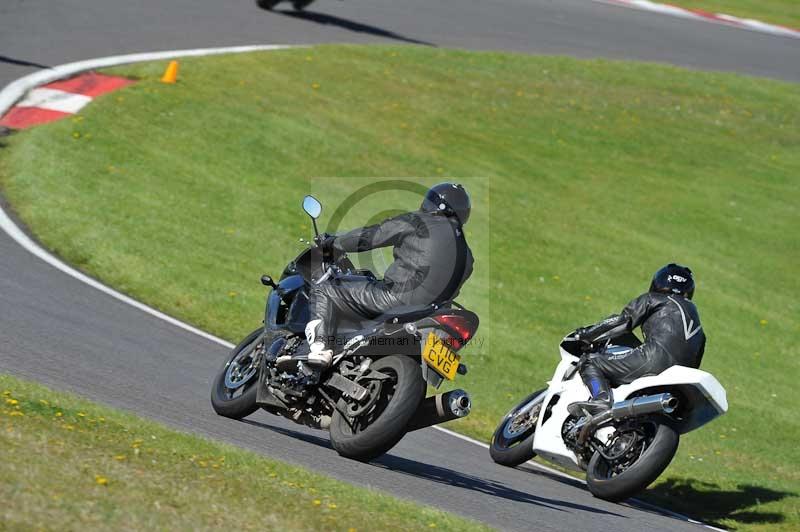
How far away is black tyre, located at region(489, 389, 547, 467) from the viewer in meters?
9.32

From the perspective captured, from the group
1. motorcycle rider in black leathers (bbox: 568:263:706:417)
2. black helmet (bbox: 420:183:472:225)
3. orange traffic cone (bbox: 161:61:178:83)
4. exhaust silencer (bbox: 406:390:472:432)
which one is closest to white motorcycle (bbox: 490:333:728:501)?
motorcycle rider in black leathers (bbox: 568:263:706:417)

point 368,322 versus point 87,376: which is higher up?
point 368,322

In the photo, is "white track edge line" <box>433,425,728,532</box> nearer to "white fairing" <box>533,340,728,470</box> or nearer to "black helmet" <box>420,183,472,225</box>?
"white fairing" <box>533,340,728,470</box>

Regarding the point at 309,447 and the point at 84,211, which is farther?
the point at 84,211

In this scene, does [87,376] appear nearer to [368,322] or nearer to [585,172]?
[368,322]

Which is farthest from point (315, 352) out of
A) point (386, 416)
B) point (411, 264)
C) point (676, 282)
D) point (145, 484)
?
point (676, 282)

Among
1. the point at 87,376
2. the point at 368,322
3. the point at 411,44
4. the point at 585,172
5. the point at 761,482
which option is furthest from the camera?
the point at 411,44

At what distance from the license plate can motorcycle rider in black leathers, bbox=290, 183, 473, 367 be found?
49 centimetres

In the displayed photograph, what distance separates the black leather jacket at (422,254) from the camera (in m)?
7.38

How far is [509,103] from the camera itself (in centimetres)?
2319

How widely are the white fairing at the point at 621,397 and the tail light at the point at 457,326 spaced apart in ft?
6.72

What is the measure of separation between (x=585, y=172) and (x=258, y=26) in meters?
7.73

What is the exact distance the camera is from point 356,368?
7398 mm

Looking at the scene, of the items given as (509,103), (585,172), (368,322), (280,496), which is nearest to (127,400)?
(368,322)
